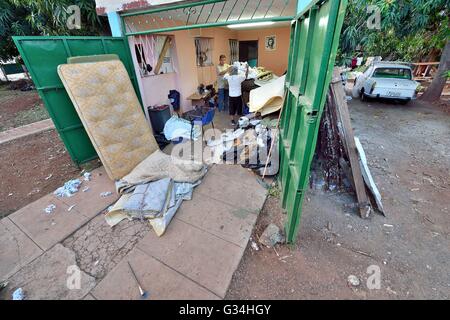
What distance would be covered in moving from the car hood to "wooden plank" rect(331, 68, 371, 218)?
630cm

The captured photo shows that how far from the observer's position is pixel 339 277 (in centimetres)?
214

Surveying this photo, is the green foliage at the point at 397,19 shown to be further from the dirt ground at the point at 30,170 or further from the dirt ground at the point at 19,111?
the dirt ground at the point at 19,111

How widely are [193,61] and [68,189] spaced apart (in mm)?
5472

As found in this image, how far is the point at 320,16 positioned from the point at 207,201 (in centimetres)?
258

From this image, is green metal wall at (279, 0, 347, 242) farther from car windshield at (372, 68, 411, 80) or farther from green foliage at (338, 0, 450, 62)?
car windshield at (372, 68, 411, 80)

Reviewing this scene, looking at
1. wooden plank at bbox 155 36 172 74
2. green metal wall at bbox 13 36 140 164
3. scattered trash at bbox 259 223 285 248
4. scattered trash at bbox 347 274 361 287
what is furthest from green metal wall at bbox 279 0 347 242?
wooden plank at bbox 155 36 172 74

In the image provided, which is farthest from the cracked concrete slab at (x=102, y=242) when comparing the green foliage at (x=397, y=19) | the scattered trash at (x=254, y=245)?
the green foliage at (x=397, y=19)

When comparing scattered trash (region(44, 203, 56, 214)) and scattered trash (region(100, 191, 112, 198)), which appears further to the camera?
scattered trash (region(100, 191, 112, 198))

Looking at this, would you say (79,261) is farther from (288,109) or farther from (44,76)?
(288,109)

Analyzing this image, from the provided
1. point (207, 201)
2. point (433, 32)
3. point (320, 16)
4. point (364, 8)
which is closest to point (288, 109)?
point (320, 16)

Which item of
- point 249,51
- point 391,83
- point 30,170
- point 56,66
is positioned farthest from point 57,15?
point 391,83

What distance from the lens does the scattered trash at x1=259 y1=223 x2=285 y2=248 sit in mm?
2482

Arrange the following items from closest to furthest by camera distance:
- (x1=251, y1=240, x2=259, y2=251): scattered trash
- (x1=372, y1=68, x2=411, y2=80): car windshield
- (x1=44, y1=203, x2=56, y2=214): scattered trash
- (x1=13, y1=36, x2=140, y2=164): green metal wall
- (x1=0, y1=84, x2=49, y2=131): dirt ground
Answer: (x1=251, y1=240, x2=259, y2=251): scattered trash → (x1=44, y1=203, x2=56, y2=214): scattered trash → (x1=13, y1=36, x2=140, y2=164): green metal wall → (x1=0, y1=84, x2=49, y2=131): dirt ground → (x1=372, y1=68, x2=411, y2=80): car windshield

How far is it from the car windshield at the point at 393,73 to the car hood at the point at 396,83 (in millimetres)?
346
